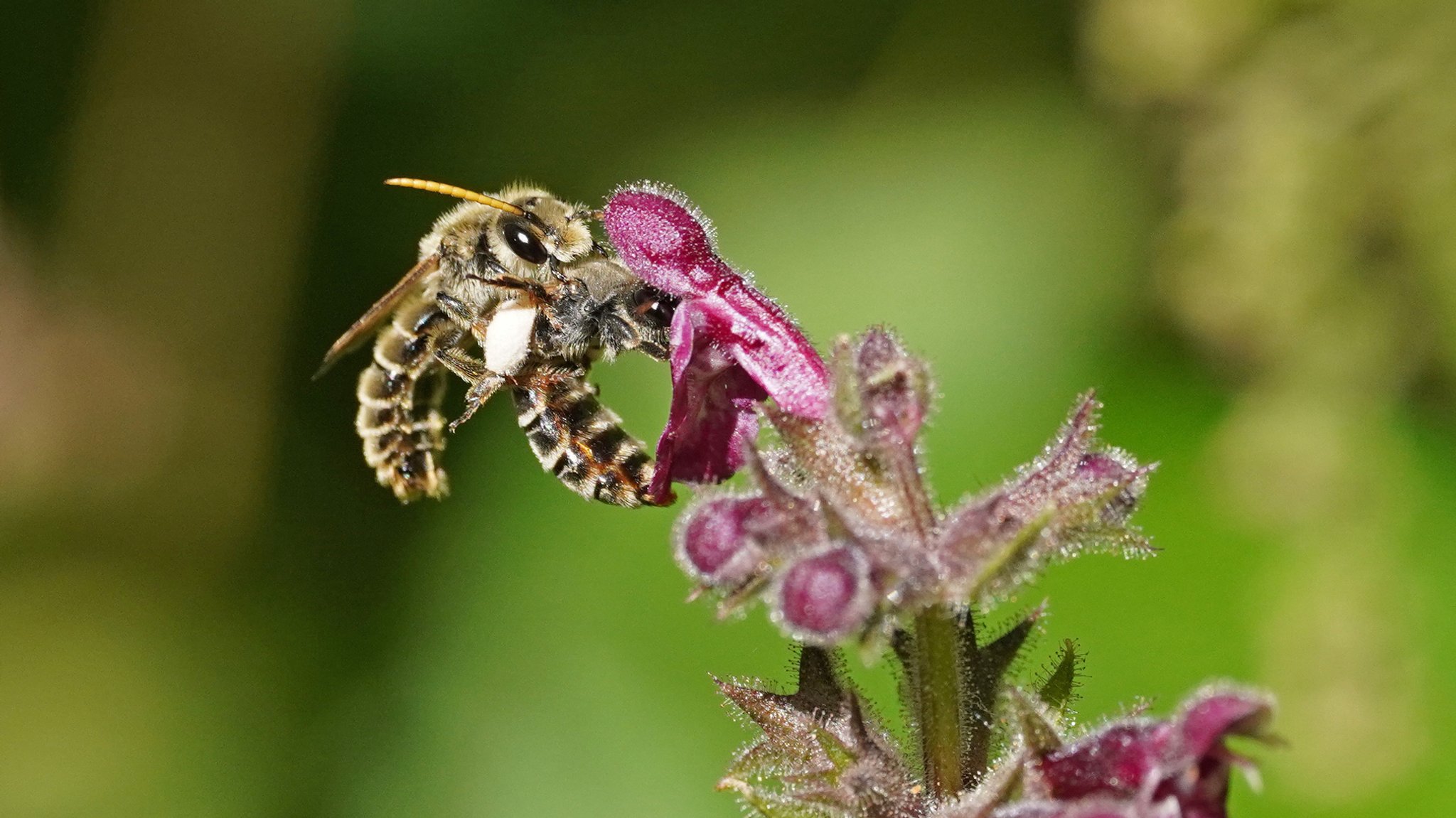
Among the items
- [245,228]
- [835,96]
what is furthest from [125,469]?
[835,96]

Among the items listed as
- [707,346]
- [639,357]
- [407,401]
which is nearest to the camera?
[707,346]

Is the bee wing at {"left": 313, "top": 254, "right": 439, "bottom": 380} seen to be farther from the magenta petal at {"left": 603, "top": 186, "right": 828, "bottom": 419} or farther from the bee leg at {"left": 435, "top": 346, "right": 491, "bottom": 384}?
the magenta petal at {"left": 603, "top": 186, "right": 828, "bottom": 419}

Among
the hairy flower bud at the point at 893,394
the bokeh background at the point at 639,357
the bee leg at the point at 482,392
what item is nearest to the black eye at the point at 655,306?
the bee leg at the point at 482,392

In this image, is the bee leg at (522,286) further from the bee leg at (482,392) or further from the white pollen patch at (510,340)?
the bee leg at (482,392)

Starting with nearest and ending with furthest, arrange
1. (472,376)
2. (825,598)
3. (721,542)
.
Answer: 1. (825,598)
2. (721,542)
3. (472,376)

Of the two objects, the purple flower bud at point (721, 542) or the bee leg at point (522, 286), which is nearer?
the purple flower bud at point (721, 542)

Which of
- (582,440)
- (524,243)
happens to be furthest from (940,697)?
(524,243)

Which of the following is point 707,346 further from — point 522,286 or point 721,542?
point 721,542
